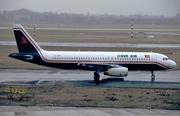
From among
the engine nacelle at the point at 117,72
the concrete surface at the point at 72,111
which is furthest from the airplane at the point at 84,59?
the concrete surface at the point at 72,111

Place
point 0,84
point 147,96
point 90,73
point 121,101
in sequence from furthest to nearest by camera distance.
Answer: point 90,73, point 0,84, point 147,96, point 121,101

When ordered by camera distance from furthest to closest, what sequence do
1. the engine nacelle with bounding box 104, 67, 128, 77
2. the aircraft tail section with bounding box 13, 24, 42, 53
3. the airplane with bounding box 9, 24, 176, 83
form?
the aircraft tail section with bounding box 13, 24, 42, 53
the airplane with bounding box 9, 24, 176, 83
the engine nacelle with bounding box 104, 67, 128, 77

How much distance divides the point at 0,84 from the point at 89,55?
1101cm

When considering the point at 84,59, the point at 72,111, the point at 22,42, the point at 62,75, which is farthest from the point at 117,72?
the point at 72,111

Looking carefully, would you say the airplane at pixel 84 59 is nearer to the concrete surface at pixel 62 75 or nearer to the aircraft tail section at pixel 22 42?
the aircraft tail section at pixel 22 42

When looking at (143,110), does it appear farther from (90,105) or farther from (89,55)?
(89,55)

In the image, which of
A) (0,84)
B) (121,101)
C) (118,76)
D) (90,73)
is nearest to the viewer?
(121,101)

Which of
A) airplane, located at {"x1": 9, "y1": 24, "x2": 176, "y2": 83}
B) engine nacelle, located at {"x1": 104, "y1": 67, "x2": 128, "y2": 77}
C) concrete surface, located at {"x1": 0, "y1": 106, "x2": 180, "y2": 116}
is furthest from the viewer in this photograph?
airplane, located at {"x1": 9, "y1": 24, "x2": 176, "y2": 83}

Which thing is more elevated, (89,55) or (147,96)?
(89,55)

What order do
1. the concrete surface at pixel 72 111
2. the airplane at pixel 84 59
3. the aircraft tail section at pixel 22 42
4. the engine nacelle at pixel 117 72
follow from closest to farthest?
the concrete surface at pixel 72 111 < the engine nacelle at pixel 117 72 < the airplane at pixel 84 59 < the aircraft tail section at pixel 22 42

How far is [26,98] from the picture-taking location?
34.2 m

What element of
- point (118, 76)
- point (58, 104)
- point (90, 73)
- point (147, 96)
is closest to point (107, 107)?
point (58, 104)

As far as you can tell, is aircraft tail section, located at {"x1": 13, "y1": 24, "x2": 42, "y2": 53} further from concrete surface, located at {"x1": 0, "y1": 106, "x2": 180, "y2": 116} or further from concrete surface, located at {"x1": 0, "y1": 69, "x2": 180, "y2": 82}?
concrete surface, located at {"x1": 0, "y1": 106, "x2": 180, "y2": 116}

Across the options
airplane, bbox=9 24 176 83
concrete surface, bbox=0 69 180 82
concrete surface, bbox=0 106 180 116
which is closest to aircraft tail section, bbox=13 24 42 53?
airplane, bbox=9 24 176 83
